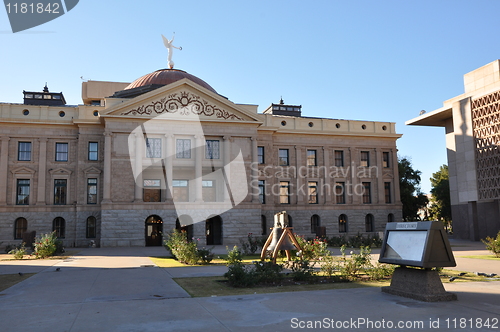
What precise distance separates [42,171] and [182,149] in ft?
45.6

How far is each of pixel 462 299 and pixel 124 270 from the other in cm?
1359

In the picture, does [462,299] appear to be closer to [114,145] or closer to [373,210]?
[114,145]

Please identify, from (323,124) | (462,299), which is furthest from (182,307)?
(323,124)

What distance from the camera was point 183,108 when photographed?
4366cm

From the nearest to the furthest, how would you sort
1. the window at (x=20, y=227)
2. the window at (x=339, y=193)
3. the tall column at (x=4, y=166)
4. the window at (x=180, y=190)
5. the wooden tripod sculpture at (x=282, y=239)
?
the wooden tripod sculpture at (x=282, y=239), the tall column at (x=4, y=166), the window at (x=20, y=227), the window at (x=180, y=190), the window at (x=339, y=193)

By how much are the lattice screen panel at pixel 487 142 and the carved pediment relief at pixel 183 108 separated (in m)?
22.6

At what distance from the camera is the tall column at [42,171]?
142 feet

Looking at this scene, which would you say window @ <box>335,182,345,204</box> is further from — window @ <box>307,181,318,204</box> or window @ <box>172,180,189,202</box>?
window @ <box>172,180,189,202</box>

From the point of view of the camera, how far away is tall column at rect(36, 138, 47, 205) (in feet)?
142

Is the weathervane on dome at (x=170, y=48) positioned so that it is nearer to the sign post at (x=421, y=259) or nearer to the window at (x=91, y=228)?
the window at (x=91, y=228)

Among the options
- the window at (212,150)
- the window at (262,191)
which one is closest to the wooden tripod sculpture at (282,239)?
the window at (212,150)

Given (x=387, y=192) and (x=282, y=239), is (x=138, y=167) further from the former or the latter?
(x=387, y=192)

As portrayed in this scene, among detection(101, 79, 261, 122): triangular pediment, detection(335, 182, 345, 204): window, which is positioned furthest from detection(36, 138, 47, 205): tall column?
detection(335, 182, 345, 204): window

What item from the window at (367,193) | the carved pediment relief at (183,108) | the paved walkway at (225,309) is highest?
the carved pediment relief at (183,108)
